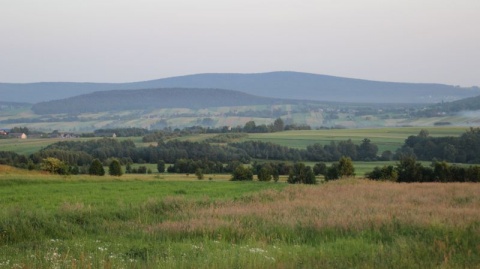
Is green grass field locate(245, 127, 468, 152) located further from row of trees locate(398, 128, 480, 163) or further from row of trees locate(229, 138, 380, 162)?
row of trees locate(398, 128, 480, 163)

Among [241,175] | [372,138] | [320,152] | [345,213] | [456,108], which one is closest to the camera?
[345,213]

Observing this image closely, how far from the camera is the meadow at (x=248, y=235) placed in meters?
9.61

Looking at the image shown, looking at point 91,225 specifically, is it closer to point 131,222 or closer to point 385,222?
point 131,222

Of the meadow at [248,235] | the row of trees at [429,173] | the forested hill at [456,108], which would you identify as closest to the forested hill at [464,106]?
the forested hill at [456,108]

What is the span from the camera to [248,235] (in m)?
13.4

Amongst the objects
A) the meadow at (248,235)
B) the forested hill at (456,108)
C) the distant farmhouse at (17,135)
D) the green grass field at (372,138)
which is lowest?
the green grass field at (372,138)

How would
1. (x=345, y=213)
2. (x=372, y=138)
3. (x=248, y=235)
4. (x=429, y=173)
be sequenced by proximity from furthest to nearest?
(x=372, y=138) → (x=429, y=173) → (x=345, y=213) → (x=248, y=235)

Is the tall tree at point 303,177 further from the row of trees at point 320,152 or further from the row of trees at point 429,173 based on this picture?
the row of trees at point 320,152

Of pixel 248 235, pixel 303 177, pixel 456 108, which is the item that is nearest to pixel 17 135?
pixel 303 177

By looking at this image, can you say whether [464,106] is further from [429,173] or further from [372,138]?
[429,173]

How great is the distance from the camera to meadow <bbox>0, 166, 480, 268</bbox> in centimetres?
961

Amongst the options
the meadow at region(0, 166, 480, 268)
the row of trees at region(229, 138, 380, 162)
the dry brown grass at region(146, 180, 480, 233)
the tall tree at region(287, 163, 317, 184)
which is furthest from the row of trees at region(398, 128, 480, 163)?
the meadow at region(0, 166, 480, 268)

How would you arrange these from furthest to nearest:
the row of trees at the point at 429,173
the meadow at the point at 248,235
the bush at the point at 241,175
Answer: the bush at the point at 241,175
the row of trees at the point at 429,173
the meadow at the point at 248,235

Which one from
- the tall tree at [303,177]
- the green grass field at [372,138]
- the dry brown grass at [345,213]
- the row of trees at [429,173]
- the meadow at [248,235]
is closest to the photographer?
the meadow at [248,235]
